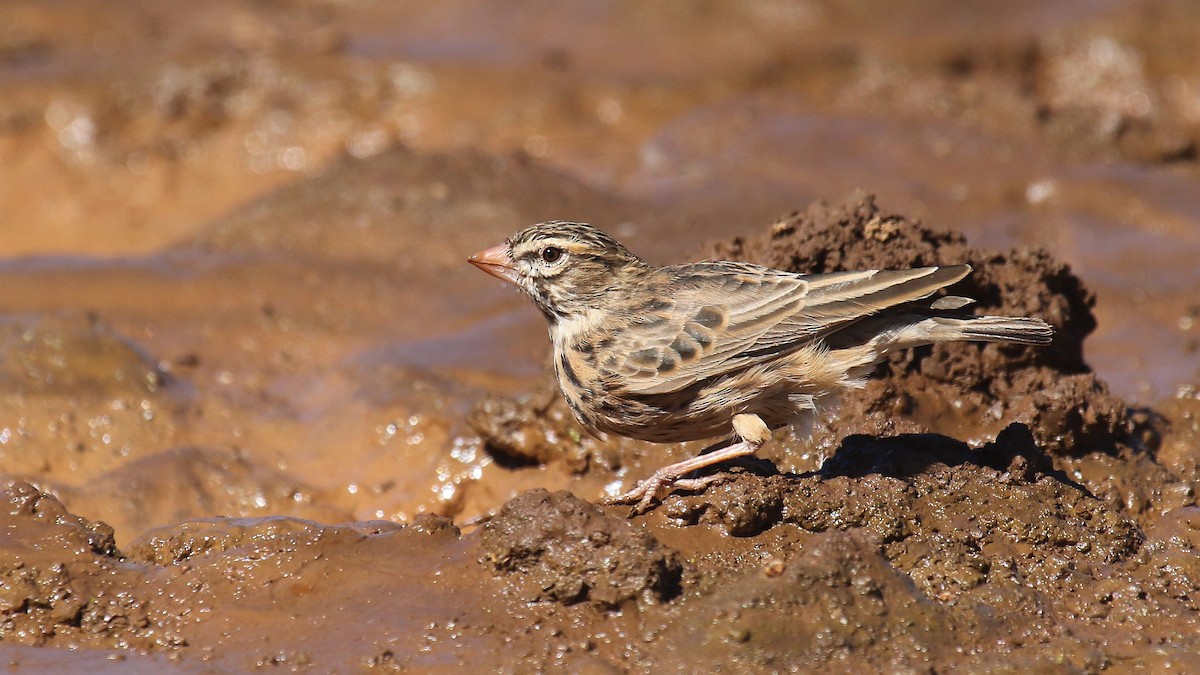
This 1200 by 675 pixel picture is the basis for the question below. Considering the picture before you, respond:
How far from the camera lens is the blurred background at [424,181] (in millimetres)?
8539

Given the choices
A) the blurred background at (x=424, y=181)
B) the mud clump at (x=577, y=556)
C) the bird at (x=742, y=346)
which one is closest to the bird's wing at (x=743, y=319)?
the bird at (x=742, y=346)

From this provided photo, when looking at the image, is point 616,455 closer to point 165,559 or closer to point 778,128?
point 165,559

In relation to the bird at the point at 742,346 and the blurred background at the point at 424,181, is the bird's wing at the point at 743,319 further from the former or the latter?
the blurred background at the point at 424,181

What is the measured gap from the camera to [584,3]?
18250mm

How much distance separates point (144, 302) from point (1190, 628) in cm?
756

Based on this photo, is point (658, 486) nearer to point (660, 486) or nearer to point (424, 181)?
point (660, 486)

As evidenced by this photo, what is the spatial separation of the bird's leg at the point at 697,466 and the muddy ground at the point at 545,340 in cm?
14

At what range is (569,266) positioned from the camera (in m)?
6.72

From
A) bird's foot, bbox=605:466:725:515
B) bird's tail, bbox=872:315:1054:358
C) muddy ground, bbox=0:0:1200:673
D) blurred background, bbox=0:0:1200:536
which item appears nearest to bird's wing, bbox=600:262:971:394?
bird's tail, bbox=872:315:1054:358

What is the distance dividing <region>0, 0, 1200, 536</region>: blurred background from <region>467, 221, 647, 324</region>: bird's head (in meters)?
1.49

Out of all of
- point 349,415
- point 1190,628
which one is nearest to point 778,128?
point 349,415

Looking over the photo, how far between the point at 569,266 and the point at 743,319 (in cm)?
106

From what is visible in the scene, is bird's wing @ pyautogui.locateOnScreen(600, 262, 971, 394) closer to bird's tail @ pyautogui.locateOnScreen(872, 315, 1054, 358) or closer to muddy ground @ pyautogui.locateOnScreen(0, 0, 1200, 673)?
bird's tail @ pyautogui.locateOnScreen(872, 315, 1054, 358)

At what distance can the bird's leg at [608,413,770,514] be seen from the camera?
19.5 feet
